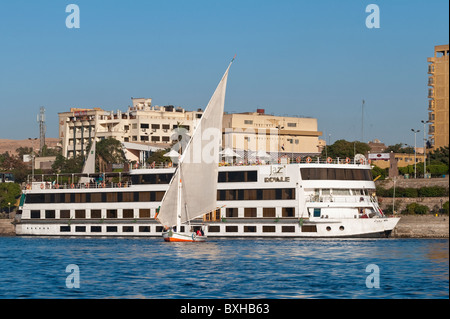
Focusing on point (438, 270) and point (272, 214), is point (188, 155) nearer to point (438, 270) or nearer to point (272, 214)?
point (272, 214)

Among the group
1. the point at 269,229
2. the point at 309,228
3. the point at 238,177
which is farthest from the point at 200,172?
the point at 309,228

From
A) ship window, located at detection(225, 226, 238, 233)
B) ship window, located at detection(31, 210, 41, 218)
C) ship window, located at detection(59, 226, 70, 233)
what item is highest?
ship window, located at detection(31, 210, 41, 218)

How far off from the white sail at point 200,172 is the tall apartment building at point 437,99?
61692 millimetres

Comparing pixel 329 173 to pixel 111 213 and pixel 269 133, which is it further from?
pixel 269 133

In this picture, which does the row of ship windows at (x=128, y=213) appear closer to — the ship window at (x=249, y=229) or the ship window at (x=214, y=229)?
the ship window at (x=249, y=229)

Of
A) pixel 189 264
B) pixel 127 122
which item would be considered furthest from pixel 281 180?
pixel 127 122

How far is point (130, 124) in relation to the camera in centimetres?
14262

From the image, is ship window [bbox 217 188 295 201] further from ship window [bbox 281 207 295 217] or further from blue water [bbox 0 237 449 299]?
blue water [bbox 0 237 449 299]

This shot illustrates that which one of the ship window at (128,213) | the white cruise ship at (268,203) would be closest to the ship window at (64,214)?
the white cruise ship at (268,203)

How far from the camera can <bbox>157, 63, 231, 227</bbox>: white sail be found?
184 ft

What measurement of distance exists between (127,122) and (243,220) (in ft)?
278

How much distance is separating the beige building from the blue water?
71.8 meters

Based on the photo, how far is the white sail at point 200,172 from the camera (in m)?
56.2

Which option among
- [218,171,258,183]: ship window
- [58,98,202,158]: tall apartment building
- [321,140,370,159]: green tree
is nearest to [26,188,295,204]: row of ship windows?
[218,171,258,183]: ship window
